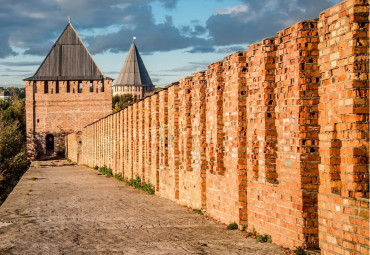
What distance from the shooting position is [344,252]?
178 inches

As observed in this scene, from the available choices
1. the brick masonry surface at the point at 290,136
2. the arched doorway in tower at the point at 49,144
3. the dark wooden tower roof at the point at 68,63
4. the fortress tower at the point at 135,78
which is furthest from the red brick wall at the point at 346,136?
the fortress tower at the point at 135,78

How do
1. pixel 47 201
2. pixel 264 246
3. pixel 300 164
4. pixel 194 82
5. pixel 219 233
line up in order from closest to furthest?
1. pixel 300 164
2. pixel 264 246
3. pixel 219 233
4. pixel 194 82
5. pixel 47 201

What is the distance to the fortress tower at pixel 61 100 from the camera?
5491 cm

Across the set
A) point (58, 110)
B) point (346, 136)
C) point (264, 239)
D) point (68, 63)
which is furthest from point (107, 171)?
point (68, 63)

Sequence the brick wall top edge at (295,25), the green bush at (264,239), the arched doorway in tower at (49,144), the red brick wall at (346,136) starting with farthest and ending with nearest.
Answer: the arched doorway in tower at (49,144)
the green bush at (264,239)
the brick wall top edge at (295,25)
the red brick wall at (346,136)

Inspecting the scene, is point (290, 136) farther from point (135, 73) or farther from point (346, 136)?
point (135, 73)

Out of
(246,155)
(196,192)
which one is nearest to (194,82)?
(196,192)

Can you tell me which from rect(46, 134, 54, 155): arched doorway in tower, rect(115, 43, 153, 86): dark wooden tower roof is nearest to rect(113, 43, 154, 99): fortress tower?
rect(115, 43, 153, 86): dark wooden tower roof

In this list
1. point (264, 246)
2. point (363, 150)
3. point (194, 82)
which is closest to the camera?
point (363, 150)

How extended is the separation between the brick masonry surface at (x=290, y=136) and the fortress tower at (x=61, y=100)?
46.6m

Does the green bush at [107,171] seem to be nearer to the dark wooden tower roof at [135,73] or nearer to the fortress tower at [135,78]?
the fortress tower at [135,78]

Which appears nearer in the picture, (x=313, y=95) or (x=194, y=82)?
(x=313, y=95)

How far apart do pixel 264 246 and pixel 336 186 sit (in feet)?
4.62

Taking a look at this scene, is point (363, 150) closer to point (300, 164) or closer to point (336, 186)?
point (336, 186)
